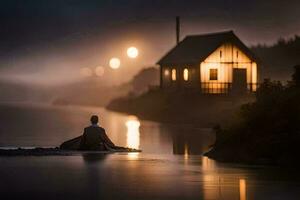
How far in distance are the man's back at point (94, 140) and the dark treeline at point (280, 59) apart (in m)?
57.8

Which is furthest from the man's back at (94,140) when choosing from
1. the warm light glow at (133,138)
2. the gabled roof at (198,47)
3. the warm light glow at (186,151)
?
the gabled roof at (198,47)

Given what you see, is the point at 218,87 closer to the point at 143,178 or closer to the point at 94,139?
the point at 94,139

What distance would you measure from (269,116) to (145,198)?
14252 millimetres

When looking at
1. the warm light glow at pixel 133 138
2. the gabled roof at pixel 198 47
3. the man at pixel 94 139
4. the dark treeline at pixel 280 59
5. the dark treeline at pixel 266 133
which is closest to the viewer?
the dark treeline at pixel 266 133

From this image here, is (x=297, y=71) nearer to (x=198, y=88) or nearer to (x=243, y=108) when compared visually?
(x=243, y=108)

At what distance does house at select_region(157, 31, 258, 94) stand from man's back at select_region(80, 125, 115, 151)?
4472cm

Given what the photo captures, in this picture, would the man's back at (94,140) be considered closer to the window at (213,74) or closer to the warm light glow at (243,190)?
the warm light glow at (243,190)

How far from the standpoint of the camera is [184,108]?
74125mm

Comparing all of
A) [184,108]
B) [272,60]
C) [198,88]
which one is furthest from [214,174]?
[272,60]

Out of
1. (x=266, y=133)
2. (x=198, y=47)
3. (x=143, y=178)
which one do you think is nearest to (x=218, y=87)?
(x=198, y=47)

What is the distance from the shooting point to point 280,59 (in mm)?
95688

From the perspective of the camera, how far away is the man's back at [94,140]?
108 ft

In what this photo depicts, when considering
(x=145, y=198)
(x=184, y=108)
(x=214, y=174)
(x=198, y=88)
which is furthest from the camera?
(x=198, y=88)

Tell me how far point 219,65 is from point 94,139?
48.9 meters
